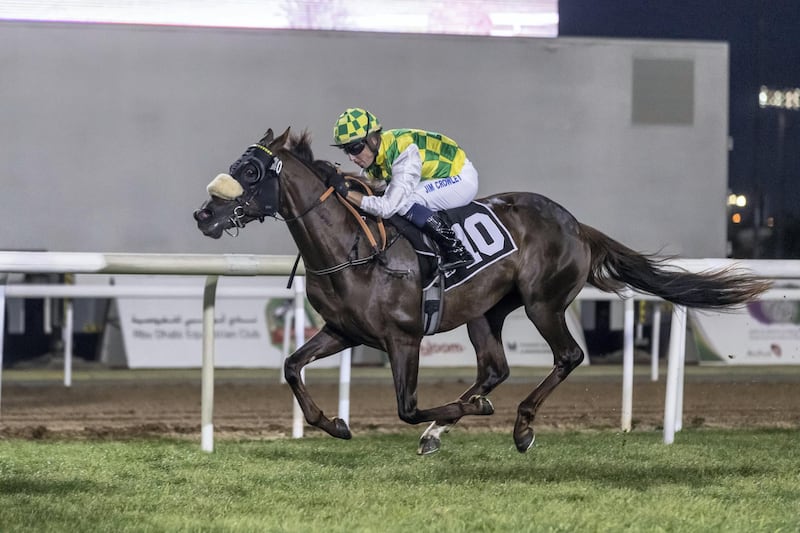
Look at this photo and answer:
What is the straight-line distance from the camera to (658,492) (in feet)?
13.5

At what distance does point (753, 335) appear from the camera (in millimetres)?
10656

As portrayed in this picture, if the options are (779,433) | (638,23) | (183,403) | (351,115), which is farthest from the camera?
(638,23)

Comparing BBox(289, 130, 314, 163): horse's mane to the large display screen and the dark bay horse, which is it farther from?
the large display screen

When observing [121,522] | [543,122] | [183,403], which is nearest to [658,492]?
[121,522]

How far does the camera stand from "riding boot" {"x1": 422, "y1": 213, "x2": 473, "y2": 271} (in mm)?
4672

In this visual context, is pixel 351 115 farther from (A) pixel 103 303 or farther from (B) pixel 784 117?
(B) pixel 784 117

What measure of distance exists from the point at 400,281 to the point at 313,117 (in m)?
6.61

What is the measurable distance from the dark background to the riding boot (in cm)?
1192

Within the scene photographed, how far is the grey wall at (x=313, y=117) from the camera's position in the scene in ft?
34.4

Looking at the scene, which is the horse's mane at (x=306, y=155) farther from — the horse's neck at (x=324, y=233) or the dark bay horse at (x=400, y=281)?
the horse's neck at (x=324, y=233)

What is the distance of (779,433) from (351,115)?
2.98 meters

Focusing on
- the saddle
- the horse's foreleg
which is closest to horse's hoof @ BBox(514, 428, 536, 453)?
the saddle

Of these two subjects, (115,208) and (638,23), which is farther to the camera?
(638,23)

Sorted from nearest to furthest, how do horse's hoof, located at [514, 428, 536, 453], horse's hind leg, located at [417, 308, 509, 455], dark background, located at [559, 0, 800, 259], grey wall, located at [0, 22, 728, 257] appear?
horse's hoof, located at [514, 428, 536, 453]
horse's hind leg, located at [417, 308, 509, 455]
grey wall, located at [0, 22, 728, 257]
dark background, located at [559, 0, 800, 259]
